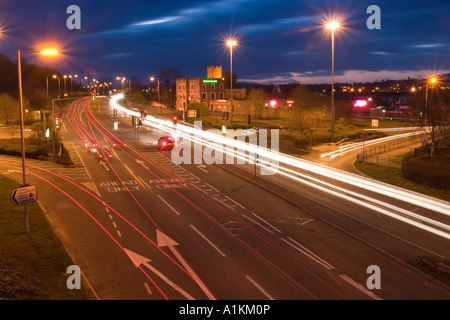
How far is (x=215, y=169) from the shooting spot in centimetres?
3384

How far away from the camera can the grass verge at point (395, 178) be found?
25.3m

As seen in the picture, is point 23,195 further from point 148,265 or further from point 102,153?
point 102,153

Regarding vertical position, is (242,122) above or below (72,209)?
above

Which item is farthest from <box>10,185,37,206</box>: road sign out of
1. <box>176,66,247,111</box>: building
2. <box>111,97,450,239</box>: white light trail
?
<box>176,66,247,111</box>: building

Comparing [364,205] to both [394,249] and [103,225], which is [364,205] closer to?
[394,249]

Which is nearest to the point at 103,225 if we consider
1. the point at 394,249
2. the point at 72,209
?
the point at 72,209

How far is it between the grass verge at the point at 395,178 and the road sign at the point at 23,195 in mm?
21000

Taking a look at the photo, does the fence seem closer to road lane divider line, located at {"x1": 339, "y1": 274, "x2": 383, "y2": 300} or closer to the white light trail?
the white light trail

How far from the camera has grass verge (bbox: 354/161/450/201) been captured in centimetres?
2526

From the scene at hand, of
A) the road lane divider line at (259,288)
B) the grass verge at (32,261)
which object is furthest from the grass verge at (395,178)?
the grass verge at (32,261)

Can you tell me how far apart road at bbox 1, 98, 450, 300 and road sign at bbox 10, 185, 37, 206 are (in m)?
2.13
